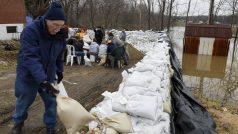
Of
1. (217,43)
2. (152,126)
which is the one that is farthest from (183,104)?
(217,43)

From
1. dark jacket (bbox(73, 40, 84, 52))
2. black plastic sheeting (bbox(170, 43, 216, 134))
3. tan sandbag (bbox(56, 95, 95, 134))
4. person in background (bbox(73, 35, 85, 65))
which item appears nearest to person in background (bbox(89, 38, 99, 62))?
person in background (bbox(73, 35, 85, 65))

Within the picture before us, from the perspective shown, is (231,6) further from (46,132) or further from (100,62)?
(46,132)

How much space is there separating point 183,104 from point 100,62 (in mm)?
6353

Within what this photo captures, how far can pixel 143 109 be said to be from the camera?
3395 millimetres

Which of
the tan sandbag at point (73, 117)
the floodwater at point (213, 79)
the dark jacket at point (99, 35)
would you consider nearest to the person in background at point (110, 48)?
the floodwater at point (213, 79)

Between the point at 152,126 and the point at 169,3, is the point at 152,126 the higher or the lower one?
the lower one

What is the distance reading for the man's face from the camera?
3150 mm

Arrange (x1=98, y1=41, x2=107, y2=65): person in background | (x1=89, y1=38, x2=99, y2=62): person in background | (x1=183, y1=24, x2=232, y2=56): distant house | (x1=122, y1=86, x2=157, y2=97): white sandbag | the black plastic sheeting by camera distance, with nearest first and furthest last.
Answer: (x1=122, y1=86, x2=157, y2=97): white sandbag < the black plastic sheeting < (x1=98, y1=41, x2=107, y2=65): person in background < (x1=89, y1=38, x2=99, y2=62): person in background < (x1=183, y1=24, x2=232, y2=56): distant house

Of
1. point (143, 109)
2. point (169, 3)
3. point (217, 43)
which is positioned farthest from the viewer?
point (169, 3)

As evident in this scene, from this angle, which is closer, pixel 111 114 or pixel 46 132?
pixel 111 114

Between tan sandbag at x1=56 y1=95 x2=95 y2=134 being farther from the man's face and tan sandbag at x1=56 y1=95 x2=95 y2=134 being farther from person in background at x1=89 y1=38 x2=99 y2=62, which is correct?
person in background at x1=89 y1=38 x2=99 y2=62

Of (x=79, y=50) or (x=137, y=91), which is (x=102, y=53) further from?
(x=137, y=91)

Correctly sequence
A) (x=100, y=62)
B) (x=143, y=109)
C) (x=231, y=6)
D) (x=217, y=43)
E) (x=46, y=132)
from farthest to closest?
1. (x=231, y=6)
2. (x=217, y=43)
3. (x=100, y=62)
4. (x=46, y=132)
5. (x=143, y=109)

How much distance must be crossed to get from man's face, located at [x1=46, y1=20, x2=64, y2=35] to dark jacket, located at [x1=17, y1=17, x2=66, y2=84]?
5 cm
